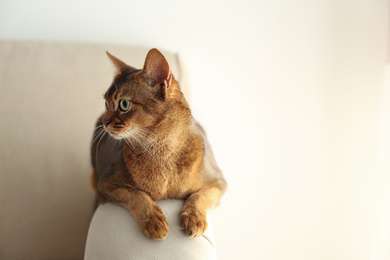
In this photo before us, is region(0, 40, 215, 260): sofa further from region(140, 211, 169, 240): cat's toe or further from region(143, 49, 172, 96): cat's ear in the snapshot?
region(140, 211, 169, 240): cat's toe

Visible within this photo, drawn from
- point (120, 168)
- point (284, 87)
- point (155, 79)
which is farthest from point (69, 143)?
point (284, 87)

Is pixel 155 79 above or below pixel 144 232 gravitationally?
above

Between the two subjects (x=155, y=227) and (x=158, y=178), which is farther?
(x=158, y=178)

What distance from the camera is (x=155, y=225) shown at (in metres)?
0.96

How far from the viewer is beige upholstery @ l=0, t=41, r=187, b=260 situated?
1.47m

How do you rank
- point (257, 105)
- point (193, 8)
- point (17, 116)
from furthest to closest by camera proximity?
point (257, 105), point (193, 8), point (17, 116)

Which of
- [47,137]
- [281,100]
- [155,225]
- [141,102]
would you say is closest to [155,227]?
[155,225]

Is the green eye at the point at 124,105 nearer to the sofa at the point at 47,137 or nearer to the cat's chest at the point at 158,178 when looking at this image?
the cat's chest at the point at 158,178

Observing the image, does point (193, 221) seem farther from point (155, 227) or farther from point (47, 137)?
point (47, 137)

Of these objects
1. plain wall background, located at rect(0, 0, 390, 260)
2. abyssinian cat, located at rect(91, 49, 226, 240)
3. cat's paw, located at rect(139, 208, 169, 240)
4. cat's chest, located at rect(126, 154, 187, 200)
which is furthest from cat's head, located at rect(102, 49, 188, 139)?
plain wall background, located at rect(0, 0, 390, 260)

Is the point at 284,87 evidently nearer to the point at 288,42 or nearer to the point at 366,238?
the point at 288,42

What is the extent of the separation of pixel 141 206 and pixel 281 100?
1.00 m

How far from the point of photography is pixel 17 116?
4.83 ft

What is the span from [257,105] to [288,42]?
0.33 m
